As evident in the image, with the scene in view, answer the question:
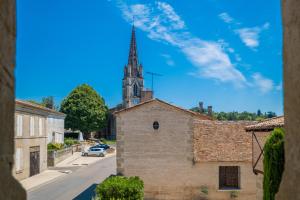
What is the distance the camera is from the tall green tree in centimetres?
6588

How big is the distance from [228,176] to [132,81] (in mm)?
74254

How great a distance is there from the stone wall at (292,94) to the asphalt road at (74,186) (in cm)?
2161

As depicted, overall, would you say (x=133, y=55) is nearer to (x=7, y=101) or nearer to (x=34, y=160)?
(x=34, y=160)

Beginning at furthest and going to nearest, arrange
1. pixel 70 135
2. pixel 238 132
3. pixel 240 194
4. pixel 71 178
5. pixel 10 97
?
pixel 70 135, pixel 71 178, pixel 238 132, pixel 240 194, pixel 10 97

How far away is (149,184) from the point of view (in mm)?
21797

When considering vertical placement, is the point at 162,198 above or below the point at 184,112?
below

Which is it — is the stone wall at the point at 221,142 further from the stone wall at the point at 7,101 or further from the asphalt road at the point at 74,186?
the stone wall at the point at 7,101

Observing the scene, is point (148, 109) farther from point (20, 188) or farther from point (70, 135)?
point (70, 135)

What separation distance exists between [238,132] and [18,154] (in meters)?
15.6

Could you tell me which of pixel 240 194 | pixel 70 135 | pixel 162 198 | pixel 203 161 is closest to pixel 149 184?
pixel 162 198

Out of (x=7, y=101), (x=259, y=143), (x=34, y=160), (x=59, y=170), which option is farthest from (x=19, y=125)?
(x=7, y=101)

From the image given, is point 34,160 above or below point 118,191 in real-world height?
below

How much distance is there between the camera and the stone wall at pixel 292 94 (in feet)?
7.00

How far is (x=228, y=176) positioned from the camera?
2222 cm
